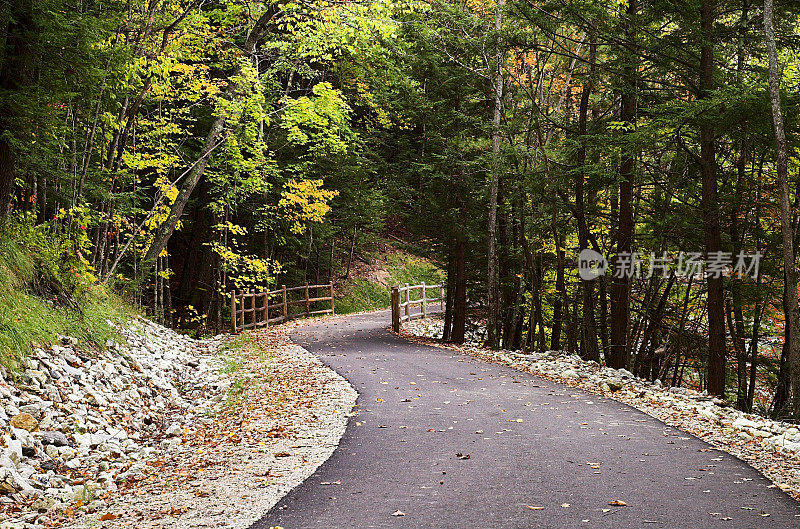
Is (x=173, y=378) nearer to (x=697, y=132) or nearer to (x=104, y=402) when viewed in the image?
(x=104, y=402)

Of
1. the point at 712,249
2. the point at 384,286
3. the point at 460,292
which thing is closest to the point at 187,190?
the point at 460,292

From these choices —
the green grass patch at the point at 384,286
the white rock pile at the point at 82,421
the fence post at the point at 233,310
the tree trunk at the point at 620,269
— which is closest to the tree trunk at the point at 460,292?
the tree trunk at the point at 620,269

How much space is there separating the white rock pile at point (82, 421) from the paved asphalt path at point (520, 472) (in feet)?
5.82

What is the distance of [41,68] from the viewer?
26.4ft

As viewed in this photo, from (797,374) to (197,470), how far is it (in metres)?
7.38

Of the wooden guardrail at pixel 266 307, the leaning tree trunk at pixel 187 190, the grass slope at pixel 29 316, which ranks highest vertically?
the leaning tree trunk at pixel 187 190

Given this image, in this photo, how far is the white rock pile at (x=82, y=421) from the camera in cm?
498

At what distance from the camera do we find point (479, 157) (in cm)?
1396

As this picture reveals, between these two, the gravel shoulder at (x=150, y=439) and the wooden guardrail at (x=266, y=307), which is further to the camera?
the wooden guardrail at (x=266, y=307)

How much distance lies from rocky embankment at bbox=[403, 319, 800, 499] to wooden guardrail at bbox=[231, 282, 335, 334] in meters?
8.92

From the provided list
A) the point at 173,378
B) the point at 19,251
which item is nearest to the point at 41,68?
the point at 19,251

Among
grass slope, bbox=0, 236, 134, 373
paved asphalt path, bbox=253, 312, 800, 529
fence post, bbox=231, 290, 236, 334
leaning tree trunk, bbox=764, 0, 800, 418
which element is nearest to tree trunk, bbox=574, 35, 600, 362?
leaning tree trunk, bbox=764, 0, 800, 418

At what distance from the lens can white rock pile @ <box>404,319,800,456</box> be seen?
22.9 ft

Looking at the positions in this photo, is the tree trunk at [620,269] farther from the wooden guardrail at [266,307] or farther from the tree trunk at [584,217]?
Result: the wooden guardrail at [266,307]
